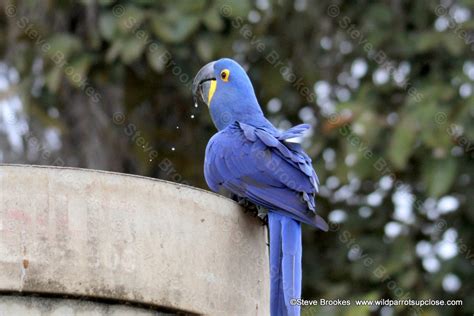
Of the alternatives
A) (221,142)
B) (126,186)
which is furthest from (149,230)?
(221,142)

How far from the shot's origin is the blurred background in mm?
6680

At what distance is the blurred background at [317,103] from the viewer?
6680 mm

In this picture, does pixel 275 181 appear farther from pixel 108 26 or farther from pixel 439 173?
pixel 108 26

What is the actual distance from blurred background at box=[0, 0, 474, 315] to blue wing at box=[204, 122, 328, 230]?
1.94 meters

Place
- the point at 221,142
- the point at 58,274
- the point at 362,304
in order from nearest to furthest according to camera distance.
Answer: the point at 58,274
the point at 221,142
the point at 362,304

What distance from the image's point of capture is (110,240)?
11.0 ft

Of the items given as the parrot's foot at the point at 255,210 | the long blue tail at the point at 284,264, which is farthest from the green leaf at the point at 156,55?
the long blue tail at the point at 284,264

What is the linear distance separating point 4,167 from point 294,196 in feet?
4.47

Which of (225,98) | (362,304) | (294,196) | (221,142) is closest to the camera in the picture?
(294,196)

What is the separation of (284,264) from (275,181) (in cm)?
51

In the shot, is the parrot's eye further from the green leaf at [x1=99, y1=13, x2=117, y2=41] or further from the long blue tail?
the green leaf at [x1=99, y1=13, x2=117, y2=41]

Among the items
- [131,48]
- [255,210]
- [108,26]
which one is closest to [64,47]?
[108,26]

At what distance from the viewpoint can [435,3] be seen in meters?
7.45

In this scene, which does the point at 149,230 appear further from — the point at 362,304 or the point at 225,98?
the point at 362,304
